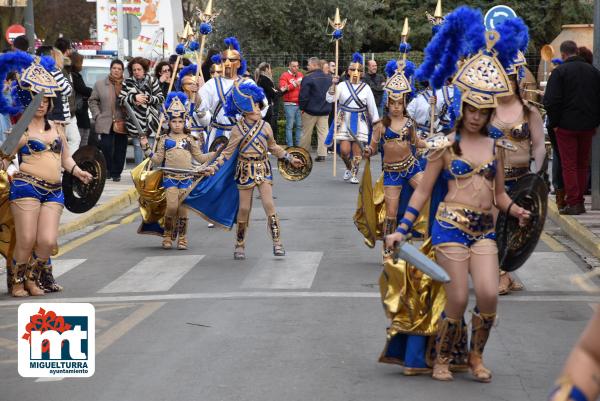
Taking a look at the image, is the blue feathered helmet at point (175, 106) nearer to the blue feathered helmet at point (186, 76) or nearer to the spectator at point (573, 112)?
the blue feathered helmet at point (186, 76)

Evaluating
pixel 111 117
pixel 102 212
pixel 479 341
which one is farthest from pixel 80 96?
pixel 479 341

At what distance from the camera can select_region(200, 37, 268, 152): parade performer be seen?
1554cm

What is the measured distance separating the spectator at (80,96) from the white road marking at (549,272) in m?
9.47

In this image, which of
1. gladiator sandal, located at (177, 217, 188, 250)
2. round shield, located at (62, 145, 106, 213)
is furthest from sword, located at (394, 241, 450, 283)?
gladiator sandal, located at (177, 217, 188, 250)

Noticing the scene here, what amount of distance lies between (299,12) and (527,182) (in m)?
28.7

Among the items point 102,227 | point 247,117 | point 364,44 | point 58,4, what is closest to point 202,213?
point 247,117

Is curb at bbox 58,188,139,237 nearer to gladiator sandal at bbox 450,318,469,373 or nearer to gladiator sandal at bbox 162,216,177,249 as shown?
gladiator sandal at bbox 162,216,177,249

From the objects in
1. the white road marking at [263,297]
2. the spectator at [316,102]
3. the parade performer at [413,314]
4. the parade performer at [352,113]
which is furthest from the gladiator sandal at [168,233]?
the spectator at [316,102]

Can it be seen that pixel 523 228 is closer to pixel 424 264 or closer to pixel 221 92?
pixel 424 264

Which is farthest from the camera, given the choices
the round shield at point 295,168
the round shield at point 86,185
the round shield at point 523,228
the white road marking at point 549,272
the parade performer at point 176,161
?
the parade performer at point 176,161

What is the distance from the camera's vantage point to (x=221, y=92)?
1555cm

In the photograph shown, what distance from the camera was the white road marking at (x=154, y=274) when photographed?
10758 mm

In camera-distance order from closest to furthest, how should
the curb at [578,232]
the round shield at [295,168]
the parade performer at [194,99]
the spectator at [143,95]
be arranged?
the curb at [578,232] < the round shield at [295,168] < the parade performer at [194,99] < the spectator at [143,95]

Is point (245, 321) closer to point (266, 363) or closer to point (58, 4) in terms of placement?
point (266, 363)
